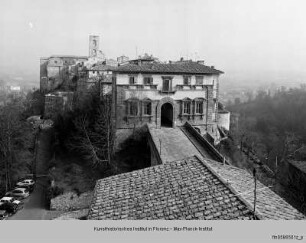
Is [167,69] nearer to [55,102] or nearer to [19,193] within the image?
[19,193]

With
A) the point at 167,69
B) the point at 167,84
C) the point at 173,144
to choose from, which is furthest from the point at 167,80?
the point at 173,144

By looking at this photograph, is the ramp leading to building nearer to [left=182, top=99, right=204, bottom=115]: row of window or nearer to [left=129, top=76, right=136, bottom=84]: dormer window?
[left=182, top=99, right=204, bottom=115]: row of window

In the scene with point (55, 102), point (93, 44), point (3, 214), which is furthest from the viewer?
point (93, 44)

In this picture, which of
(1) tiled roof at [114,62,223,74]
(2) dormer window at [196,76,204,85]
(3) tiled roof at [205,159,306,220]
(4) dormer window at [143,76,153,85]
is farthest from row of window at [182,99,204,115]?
(3) tiled roof at [205,159,306,220]

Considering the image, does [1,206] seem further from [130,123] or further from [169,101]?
[169,101]
